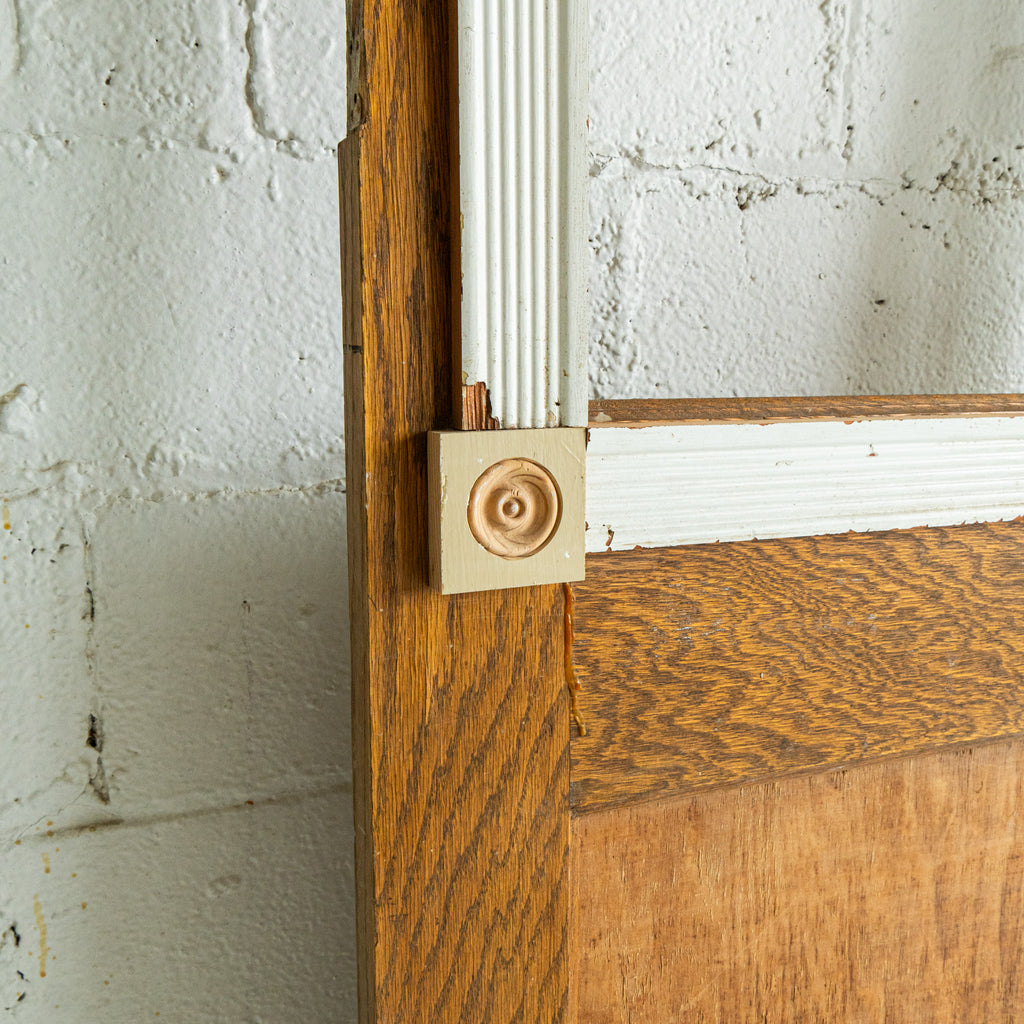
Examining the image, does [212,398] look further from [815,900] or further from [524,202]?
[815,900]

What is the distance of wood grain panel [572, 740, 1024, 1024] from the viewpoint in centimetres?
58

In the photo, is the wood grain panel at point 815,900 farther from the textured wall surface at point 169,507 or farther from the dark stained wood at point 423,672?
the textured wall surface at point 169,507

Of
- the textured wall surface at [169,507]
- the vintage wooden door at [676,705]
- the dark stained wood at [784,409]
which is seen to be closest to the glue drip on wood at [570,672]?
the vintage wooden door at [676,705]

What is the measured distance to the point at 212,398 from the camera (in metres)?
0.68

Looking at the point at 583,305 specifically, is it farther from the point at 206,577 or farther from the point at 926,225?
the point at 926,225

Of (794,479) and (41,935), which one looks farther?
(41,935)

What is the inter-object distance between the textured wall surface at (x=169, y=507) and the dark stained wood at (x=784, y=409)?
27cm

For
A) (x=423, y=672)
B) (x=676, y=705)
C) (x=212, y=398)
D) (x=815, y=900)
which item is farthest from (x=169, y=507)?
(x=815, y=900)

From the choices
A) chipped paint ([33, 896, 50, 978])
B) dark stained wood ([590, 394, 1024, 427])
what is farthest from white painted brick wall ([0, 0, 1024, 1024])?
dark stained wood ([590, 394, 1024, 427])

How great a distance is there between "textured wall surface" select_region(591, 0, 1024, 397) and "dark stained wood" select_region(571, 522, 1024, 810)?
0.28 metres

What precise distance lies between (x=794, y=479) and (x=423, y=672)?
0.86 feet

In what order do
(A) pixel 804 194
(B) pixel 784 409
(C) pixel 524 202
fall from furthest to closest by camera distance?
(A) pixel 804 194 → (B) pixel 784 409 → (C) pixel 524 202

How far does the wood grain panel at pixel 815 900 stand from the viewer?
0.58 m

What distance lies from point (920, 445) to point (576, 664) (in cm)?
28
